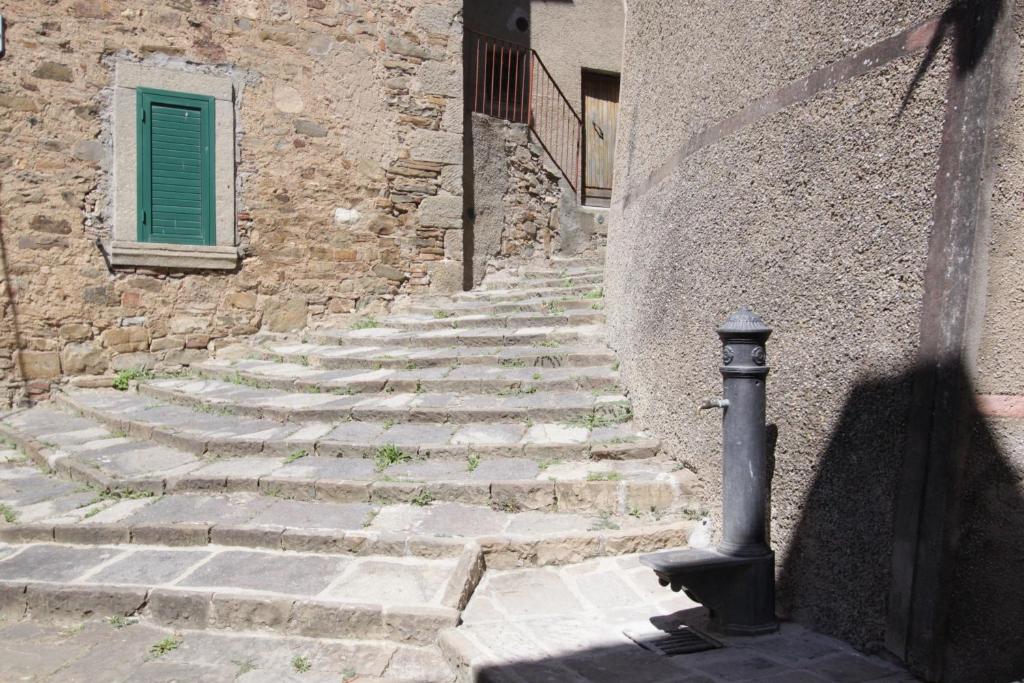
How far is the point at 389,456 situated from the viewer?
162 inches

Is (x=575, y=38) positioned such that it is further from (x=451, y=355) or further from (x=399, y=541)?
(x=399, y=541)

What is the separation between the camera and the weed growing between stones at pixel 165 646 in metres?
2.69

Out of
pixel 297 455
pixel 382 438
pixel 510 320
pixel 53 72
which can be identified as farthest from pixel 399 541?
pixel 53 72

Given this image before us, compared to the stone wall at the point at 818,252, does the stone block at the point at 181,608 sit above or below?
below

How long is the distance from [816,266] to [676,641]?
1.41m

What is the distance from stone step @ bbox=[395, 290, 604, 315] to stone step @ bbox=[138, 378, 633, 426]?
1.94 meters

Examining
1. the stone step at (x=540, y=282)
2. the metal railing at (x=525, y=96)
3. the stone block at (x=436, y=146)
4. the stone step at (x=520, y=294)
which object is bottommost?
the stone step at (x=520, y=294)

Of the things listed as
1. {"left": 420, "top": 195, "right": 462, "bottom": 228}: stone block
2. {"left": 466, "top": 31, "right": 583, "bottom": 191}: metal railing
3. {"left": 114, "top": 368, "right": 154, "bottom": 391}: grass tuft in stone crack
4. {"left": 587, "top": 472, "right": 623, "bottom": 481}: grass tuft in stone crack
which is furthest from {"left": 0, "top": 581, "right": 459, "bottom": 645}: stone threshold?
{"left": 466, "top": 31, "right": 583, "bottom": 191}: metal railing

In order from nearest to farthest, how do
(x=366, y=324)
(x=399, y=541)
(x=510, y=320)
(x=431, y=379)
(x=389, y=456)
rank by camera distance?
(x=399, y=541)
(x=389, y=456)
(x=431, y=379)
(x=510, y=320)
(x=366, y=324)

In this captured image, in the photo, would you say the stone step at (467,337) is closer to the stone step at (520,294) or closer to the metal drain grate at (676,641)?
the stone step at (520,294)

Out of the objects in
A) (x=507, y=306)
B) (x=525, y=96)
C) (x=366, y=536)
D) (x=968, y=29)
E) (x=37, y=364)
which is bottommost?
(x=366, y=536)

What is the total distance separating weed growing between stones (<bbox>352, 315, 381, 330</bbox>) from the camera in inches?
289

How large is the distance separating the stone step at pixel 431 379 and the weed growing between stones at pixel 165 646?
266cm

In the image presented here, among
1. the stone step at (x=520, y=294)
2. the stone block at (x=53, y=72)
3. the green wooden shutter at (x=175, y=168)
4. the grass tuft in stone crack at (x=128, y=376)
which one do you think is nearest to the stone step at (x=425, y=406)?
the grass tuft in stone crack at (x=128, y=376)
